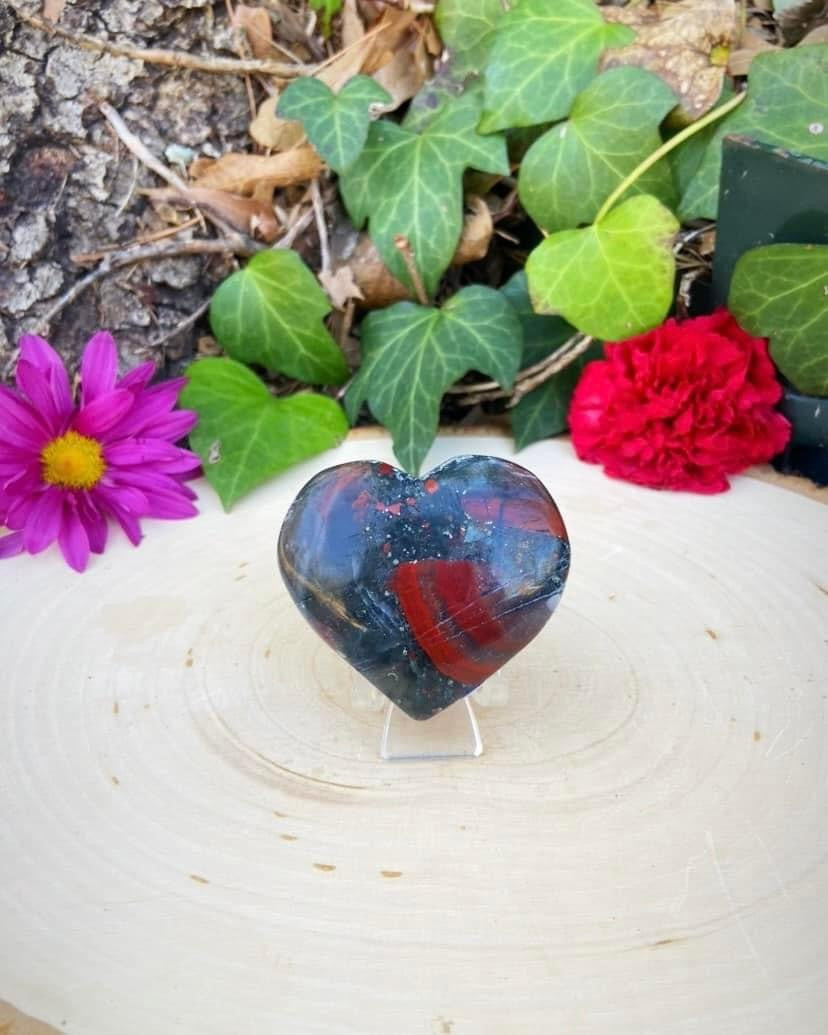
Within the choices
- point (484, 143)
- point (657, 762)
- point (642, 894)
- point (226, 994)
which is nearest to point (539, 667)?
point (657, 762)

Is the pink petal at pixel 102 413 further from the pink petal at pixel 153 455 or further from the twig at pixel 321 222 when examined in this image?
the twig at pixel 321 222

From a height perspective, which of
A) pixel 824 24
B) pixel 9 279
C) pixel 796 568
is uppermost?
pixel 824 24

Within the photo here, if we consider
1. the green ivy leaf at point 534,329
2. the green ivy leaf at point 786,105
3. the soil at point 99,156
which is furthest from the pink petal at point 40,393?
the green ivy leaf at point 786,105

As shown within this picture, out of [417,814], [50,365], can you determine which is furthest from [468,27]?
[417,814]

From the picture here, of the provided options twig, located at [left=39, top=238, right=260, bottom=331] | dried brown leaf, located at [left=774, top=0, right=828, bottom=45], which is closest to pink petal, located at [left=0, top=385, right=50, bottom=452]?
twig, located at [left=39, top=238, right=260, bottom=331]

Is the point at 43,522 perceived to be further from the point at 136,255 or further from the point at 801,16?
the point at 801,16

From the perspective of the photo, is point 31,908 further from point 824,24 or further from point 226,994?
point 824,24

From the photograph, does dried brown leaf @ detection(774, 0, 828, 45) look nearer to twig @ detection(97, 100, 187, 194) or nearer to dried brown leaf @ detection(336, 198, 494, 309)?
dried brown leaf @ detection(336, 198, 494, 309)
